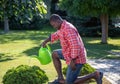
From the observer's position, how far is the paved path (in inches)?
388

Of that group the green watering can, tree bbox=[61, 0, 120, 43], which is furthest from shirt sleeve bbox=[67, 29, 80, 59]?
tree bbox=[61, 0, 120, 43]

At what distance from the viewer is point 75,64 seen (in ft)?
22.9

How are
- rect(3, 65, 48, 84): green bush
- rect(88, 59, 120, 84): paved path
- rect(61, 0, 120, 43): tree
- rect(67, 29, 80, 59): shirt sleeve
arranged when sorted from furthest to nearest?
rect(61, 0, 120, 43): tree < rect(88, 59, 120, 84): paved path < rect(3, 65, 48, 84): green bush < rect(67, 29, 80, 59): shirt sleeve

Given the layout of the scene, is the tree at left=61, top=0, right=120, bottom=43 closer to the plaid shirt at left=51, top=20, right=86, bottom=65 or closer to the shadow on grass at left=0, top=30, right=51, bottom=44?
the shadow on grass at left=0, top=30, right=51, bottom=44

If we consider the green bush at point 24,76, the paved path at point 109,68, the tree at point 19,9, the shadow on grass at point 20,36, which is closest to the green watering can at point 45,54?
the green bush at point 24,76

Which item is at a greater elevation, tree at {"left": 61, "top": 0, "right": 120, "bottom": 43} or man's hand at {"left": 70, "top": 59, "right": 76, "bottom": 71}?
tree at {"left": 61, "top": 0, "right": 120, "bottom": 43}

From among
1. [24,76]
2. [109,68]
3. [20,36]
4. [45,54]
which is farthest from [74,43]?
[20,36]

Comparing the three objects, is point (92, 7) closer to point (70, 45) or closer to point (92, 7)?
point (92, 7)

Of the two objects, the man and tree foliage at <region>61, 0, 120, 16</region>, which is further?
tree foliage at <region>61, 0, 120, 16</region>

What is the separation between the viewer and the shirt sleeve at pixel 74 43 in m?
6.77

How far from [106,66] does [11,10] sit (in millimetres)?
5372

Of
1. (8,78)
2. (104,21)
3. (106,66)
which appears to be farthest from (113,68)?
(104,21)

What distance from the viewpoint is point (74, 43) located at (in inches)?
267

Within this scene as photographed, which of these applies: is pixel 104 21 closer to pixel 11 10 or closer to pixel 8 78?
pixel 11 10
